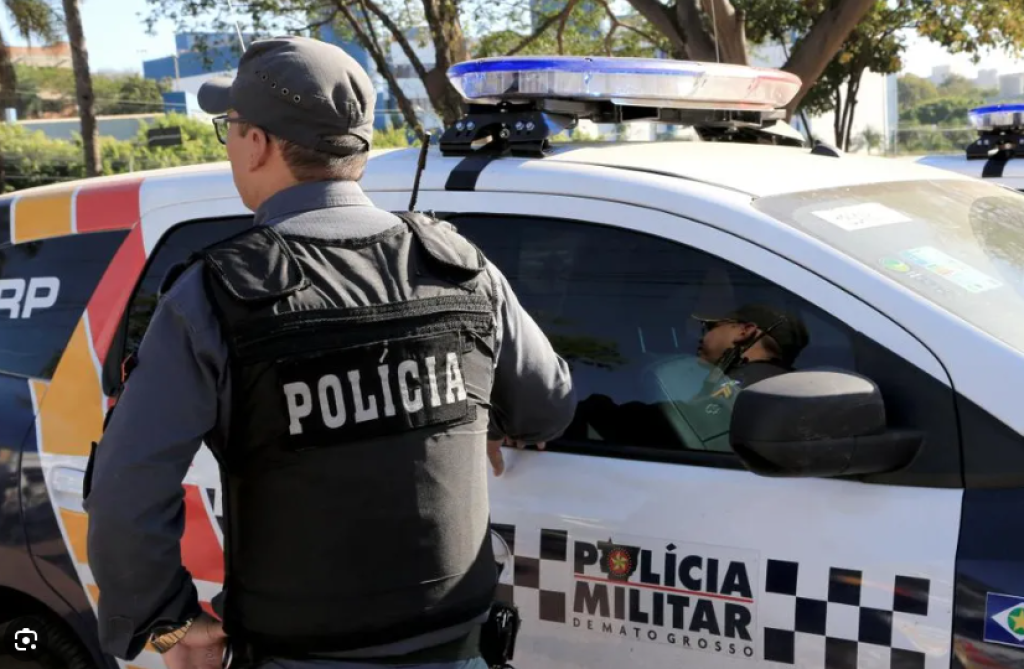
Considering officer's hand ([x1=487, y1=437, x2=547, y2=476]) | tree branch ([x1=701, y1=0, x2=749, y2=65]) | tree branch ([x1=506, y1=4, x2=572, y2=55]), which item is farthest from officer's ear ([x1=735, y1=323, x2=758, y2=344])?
tree branch ([x1=506, y1=4, x2=572, y2=55])

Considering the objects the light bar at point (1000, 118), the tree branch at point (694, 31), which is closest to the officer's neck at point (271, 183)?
the light bar at point (1000, 118)

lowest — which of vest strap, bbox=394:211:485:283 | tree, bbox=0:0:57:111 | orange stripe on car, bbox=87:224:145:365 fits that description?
orange stripe on car, bbox=87:224:145:365

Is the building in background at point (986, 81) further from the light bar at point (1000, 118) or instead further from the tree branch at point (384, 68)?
the light bar at point (1000, 118)

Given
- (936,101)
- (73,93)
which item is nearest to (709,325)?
(936,101)

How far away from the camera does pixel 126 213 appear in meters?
2.60

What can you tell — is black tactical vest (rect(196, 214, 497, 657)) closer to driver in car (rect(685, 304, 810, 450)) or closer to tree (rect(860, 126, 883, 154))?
driver in car (rect(685, 304, 810, 450))

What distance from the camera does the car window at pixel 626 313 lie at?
2.11 meters

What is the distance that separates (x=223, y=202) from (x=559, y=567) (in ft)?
3.68

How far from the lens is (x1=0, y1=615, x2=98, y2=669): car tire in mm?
2494

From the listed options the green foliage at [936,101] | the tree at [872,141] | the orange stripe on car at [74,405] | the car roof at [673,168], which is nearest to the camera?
the car roof at [673,168]

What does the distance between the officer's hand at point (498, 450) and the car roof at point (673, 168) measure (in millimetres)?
538

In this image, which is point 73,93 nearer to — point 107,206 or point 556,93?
point 107,206

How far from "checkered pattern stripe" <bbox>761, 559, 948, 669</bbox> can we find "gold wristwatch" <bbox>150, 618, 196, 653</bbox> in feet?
3.06

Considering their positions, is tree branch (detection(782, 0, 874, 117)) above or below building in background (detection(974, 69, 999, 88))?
above
